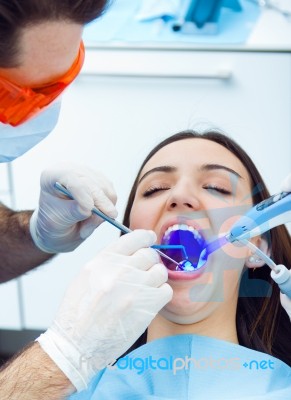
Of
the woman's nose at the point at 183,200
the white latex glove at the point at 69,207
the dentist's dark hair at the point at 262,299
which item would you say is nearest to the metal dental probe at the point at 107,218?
the white latex glove at the point at 69,207

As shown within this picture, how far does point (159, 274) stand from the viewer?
1.19 m

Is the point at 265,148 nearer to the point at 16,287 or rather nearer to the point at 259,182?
the point at 259,182

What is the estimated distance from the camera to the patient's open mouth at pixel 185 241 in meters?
1.38

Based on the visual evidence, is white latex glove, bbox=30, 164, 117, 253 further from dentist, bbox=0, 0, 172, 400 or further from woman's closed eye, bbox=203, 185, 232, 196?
woman's closed eye, bbox=203, 185, 232, 196

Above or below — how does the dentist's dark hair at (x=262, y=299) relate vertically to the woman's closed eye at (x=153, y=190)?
below

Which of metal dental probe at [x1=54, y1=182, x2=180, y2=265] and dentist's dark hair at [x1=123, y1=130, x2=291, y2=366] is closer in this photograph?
metal dental probe at [x1=54, y1=182, x2=180, y2=265]

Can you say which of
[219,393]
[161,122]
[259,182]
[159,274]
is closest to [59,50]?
[159,274]

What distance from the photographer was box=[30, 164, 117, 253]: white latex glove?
4.34 feet

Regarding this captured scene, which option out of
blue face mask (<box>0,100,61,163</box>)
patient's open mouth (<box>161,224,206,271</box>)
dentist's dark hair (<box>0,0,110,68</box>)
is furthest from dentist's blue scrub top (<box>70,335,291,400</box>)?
dentist's dark hair (<box>0,0,110,68</box>)

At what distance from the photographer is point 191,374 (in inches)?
51.8

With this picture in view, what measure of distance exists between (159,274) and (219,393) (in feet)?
0.92

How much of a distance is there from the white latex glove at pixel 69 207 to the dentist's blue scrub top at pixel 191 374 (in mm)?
305

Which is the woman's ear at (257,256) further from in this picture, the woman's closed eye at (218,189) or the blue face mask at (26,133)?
the blue face mask at (26,133)

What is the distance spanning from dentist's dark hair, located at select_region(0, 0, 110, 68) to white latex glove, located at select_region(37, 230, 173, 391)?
39 cm
